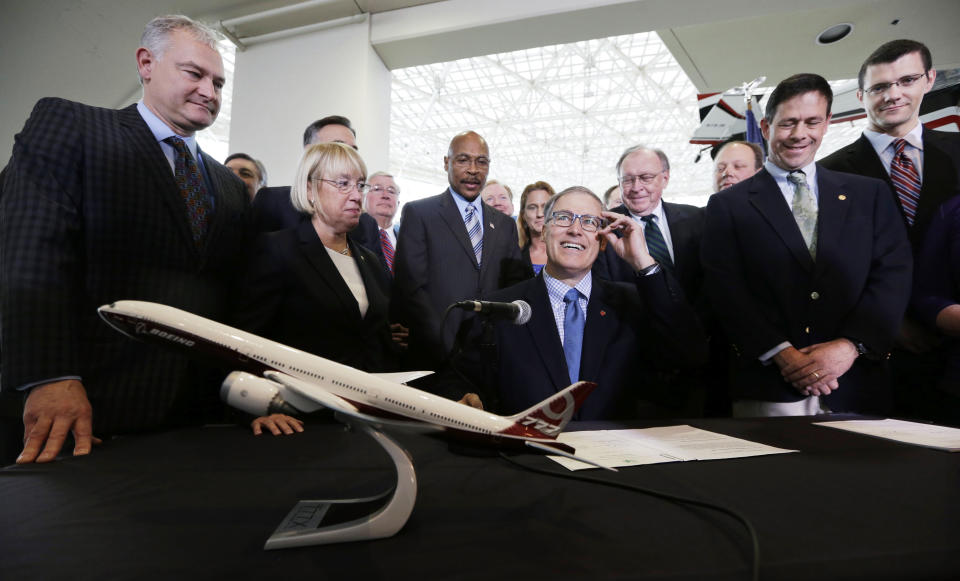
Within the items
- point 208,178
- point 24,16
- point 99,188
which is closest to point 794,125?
point 208,178

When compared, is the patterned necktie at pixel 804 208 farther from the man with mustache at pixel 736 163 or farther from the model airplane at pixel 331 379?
the model airplane at pixel 331 379

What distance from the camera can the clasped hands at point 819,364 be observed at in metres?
2.47

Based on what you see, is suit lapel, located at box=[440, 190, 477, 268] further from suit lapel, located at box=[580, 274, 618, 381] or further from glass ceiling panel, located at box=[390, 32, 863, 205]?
glass ceiling panel, located at box=[390, 32, 863, 205]

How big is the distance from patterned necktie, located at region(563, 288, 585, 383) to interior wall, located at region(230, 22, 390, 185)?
551 centimetres

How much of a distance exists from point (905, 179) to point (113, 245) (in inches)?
176

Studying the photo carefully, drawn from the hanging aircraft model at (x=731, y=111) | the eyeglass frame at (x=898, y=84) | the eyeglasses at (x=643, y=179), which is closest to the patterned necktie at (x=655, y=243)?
the eyeglasses at (x=643, y=179)

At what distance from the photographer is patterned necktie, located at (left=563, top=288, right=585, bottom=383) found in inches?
99.3

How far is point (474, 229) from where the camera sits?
4090mm

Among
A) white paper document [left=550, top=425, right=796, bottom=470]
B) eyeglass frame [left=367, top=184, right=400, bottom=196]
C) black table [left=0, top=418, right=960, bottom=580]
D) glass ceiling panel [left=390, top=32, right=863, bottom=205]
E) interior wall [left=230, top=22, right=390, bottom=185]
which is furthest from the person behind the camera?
glass ceiling panel [left=390, top=32, right=863, bottom=205]

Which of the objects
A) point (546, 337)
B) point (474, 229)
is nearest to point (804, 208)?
point (546, 337)

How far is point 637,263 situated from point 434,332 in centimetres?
153

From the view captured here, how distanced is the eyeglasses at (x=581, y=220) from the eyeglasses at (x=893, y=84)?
2.04 meters

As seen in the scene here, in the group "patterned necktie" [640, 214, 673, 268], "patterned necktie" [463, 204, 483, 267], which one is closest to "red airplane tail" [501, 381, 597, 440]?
"patterned necktie" [640, 214, 673, 268]

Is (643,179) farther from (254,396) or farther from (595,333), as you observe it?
(254,396)
